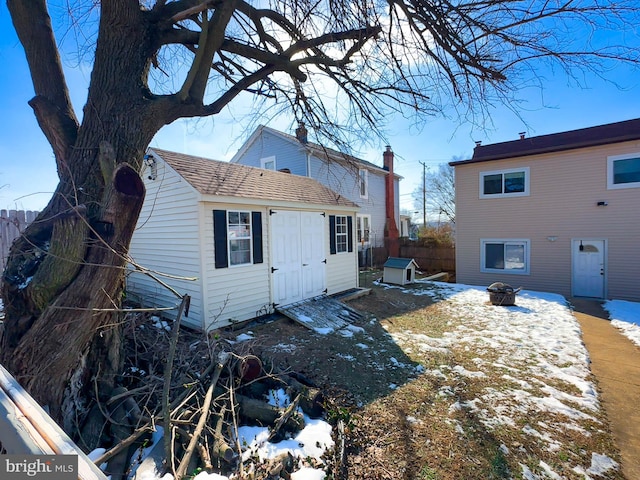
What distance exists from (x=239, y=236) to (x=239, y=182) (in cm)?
144

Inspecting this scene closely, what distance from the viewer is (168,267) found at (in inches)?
281

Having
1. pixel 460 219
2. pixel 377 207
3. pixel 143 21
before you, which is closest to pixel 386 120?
pixel 143 21

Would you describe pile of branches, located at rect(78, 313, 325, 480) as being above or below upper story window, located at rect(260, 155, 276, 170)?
below

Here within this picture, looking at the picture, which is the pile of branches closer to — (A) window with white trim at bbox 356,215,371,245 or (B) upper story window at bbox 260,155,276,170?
(B) upper story window at bbox 260,155,276,170

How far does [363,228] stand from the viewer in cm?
1677

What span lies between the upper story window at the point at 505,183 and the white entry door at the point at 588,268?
98.5 inches

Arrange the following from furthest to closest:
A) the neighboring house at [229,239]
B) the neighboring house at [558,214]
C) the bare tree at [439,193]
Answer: the bare tree at [439,193], the neighboring house at [558,214], the neighboring house at [229,239]

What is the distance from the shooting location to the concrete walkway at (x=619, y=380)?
2.94 meters

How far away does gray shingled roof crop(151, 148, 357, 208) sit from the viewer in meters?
6.40

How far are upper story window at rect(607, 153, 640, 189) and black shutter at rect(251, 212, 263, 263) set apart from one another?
11.1 m

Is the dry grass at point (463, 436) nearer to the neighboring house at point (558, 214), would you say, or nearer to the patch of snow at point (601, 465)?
the patch of snow at point (601, 465)

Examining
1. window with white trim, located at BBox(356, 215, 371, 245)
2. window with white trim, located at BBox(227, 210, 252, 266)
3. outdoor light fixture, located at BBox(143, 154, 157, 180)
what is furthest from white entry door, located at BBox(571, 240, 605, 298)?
outdoor light fixture, located at BBox(143, 154, 157, 180)

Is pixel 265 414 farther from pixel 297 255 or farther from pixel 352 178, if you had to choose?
pixel 352 178

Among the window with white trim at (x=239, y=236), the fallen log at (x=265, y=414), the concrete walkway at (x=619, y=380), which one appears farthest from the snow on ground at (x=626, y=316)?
the window with white trim at (x=239, y=236)
